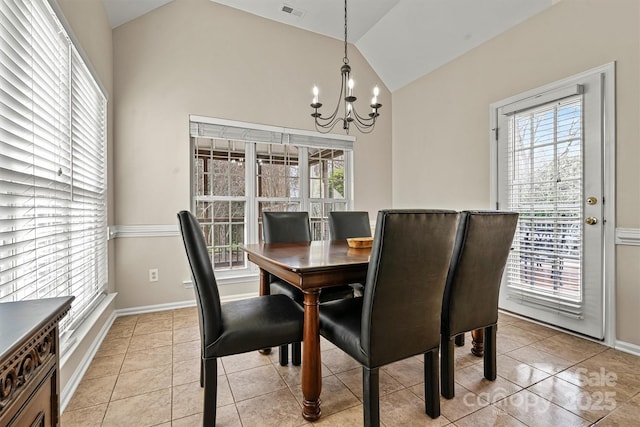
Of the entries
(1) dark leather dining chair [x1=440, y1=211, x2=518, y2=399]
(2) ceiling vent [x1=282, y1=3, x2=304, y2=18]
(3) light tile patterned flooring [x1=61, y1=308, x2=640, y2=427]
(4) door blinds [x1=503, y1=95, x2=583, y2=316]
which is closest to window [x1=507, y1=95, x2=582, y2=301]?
(4) door blinds [x1=503, y1=95, x2=583, y2=316]

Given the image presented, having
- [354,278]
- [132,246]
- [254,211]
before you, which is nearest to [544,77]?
[354,278]

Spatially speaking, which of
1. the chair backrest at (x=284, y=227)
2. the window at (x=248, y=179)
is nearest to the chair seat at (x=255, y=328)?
the chair backrest at (x=284, y=227)

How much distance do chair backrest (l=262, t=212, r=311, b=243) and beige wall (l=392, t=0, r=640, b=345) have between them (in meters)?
1.93

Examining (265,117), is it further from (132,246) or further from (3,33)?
(3,33)

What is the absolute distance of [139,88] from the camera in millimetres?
3158

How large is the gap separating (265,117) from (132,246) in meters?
2.02

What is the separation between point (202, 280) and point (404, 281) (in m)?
0.92

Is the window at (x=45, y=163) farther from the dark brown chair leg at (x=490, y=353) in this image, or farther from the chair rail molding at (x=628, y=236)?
the chair rail molding at (x=628, y=236)

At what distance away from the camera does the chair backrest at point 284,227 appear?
284cm

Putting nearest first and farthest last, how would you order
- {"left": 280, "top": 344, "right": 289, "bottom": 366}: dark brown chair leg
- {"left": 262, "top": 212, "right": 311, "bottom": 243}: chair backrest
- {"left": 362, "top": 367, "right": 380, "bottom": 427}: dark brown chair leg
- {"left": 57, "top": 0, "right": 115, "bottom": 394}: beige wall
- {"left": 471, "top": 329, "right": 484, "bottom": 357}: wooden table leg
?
{"left": 362, "top": 367, "right": 380, "bottom": 427}: dark brown chair leg < {"left": 57, "top": 0, "right": 115, "bottom": 394}: beige wall < {"left": 280, "top": 344, "right": 289, "bottom": 366}: dark brown chair leg < {"left": 471, "top": 329, "right": 484, "bottom": 357}: wooden table leg < {"left": 262, "top": 212, "right": 311, "bottom": 243}: chair backrest

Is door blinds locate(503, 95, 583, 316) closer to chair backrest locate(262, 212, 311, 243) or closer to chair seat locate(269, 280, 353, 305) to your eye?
chair seat locate(269, 280, 353, 305)

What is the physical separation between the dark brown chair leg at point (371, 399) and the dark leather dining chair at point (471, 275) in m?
0.53

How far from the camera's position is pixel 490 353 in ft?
6.27

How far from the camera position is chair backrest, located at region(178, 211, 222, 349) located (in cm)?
143
